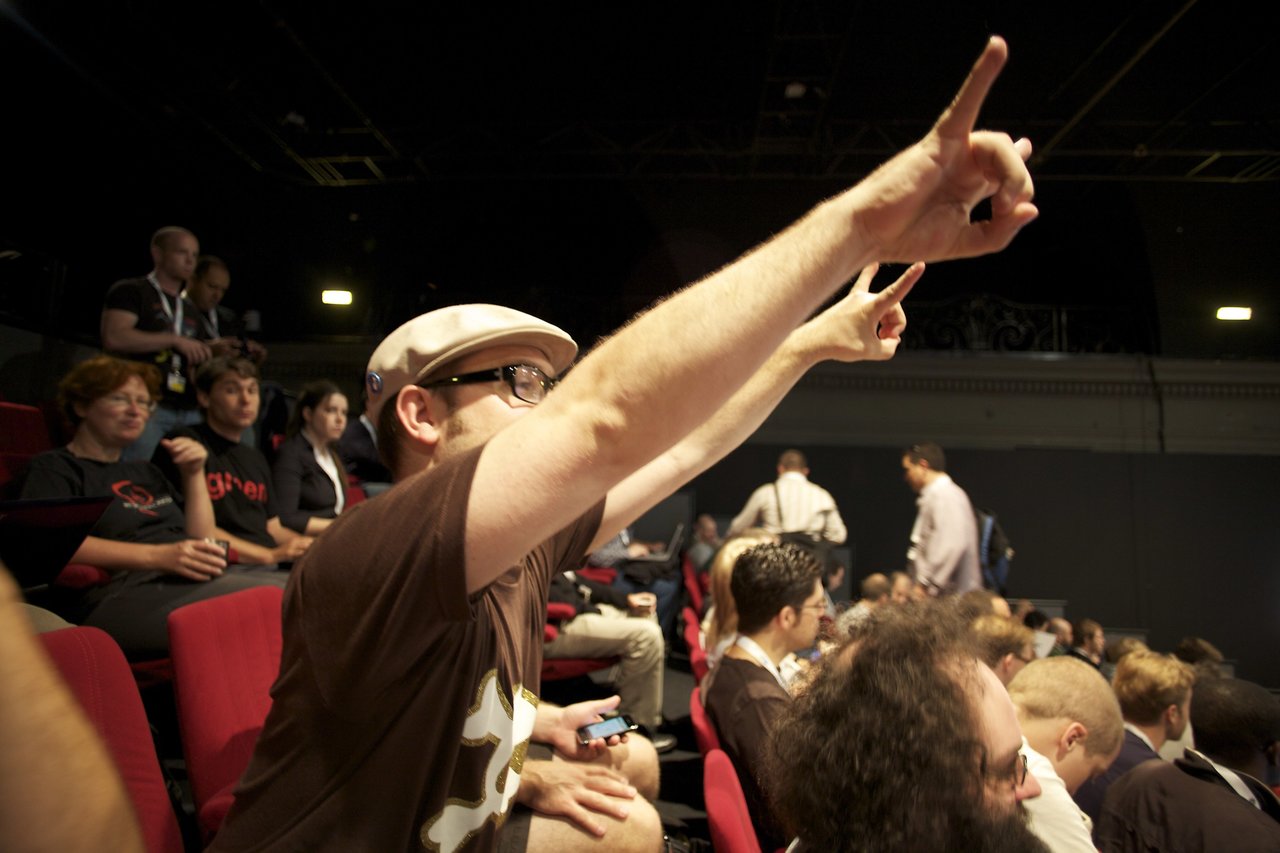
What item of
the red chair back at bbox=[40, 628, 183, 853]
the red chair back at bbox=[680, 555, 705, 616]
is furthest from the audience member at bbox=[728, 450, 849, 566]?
the red chair back at bbox=[40, 628, 183, 853]

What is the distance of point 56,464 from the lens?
256cm

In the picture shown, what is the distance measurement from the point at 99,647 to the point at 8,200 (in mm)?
6740

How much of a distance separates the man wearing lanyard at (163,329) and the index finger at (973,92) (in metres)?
3.78

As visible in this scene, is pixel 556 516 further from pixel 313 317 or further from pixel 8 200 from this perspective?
pixel 313 317

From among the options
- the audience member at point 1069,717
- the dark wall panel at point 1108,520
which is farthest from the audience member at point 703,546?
the audience member at point 1069,717

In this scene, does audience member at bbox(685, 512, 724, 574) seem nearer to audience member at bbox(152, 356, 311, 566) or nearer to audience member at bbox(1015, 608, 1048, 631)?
audience member at bbox(1015, 608, 1048, 631)

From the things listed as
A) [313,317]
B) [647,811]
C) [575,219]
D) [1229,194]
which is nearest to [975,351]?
[1229,194]

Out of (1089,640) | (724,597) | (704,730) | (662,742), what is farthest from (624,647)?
(1089,640)

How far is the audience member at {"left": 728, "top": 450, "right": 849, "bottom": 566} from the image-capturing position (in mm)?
6309

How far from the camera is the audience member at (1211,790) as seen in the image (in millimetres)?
1817

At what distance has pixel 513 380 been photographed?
1.21 meters

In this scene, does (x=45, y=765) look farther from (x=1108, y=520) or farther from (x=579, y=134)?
(x=1108, y=520)

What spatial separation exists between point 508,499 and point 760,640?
2020 millimetres

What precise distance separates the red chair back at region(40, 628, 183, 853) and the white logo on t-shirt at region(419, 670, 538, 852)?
0.81 m
